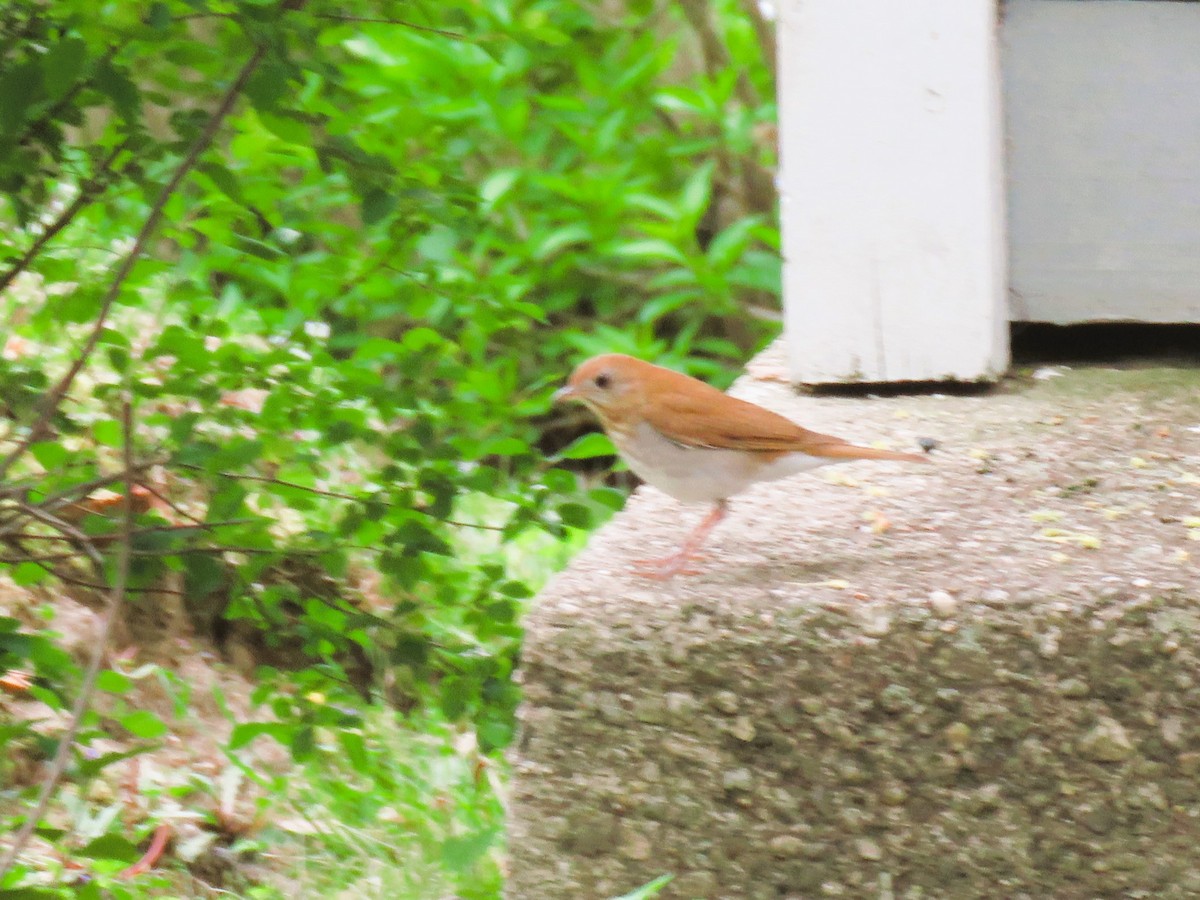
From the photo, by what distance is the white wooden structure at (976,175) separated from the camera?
108 inches

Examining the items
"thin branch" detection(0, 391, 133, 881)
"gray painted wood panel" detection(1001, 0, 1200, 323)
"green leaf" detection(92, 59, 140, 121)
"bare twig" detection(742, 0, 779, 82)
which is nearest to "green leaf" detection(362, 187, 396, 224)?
"green leaf" detection(92, 59, 140, 121)

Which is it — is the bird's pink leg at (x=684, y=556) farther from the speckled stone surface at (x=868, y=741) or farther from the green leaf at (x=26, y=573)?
the green leaf at (x=26, y=573)

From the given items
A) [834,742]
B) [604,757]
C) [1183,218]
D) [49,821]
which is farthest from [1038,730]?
[49,821]

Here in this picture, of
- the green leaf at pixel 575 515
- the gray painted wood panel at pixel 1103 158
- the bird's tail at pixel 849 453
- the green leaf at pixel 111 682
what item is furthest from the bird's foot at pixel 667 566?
the gray painted wood panel at pixel 1103 158

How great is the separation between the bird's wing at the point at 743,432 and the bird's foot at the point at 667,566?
0.91 feet

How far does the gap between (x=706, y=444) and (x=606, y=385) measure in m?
0.32

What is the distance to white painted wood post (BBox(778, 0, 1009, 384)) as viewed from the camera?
2734mm

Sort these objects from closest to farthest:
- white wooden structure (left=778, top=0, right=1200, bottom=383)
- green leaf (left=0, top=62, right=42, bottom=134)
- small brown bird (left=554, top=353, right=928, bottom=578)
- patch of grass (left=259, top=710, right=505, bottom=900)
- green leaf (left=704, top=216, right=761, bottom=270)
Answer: green leaf (left=0, top=62, right=42, bottom=134)
small brown bird (left=554, top=353, right=928, bottom=578)
patch of grass (left=259, top=710, right=505, bottom=900)
white wooden structure (left=778, top=0, right=1200, bottom=383)
green leaf (left=704, top=216, right=761, bottom=270)

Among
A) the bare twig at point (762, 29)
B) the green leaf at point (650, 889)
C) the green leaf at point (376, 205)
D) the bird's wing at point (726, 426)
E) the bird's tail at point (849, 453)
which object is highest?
the bare twig at point (762, 29)

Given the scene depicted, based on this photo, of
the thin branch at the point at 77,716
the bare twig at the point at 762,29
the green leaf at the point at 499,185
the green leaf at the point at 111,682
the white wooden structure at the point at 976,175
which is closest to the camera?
the thin branch at the point at 77,716

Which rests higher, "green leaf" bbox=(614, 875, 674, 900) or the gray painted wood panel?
the gray painted wood panel

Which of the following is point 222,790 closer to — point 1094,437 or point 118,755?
point 118,755

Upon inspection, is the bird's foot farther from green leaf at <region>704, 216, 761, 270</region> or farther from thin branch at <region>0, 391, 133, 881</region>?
green leaf at <region>704, 216, 761, 270</region>

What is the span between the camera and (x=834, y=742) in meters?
1.77
